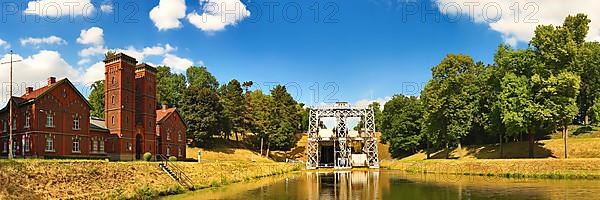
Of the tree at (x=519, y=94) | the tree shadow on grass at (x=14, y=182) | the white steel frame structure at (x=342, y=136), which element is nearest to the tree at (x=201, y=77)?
the white steel frame structure at (x=342, y=136)

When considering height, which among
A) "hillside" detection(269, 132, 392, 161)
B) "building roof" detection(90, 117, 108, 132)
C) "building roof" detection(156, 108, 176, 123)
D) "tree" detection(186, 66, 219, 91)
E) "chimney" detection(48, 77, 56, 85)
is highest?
"tree" detection(186, 66, 219, 91)

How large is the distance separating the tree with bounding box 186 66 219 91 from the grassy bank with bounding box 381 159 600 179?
59.3 m

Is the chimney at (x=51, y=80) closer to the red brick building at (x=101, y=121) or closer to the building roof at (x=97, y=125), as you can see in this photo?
the red brick building at (x=101, y=121)

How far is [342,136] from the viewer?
2564 inches

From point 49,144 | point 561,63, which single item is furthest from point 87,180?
point 561,63

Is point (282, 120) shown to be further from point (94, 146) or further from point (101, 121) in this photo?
point (94, 146)

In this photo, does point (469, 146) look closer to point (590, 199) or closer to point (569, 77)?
point (569, 77)

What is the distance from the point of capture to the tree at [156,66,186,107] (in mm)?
79688

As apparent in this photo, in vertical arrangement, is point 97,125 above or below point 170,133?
above

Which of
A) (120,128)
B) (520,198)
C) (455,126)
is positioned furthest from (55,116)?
(455,126)

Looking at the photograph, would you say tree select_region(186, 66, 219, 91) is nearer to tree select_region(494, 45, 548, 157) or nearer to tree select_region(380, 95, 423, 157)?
tree select_region(380, 95, 423, 157)

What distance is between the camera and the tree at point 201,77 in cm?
9525

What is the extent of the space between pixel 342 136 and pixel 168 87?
3469cm

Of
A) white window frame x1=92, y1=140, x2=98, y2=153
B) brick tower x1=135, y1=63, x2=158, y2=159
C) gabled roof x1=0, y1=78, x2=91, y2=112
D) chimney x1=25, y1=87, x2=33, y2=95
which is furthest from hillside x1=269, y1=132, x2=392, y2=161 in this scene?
gabled roof x1=0, y1=78, x2=91, y2=112
